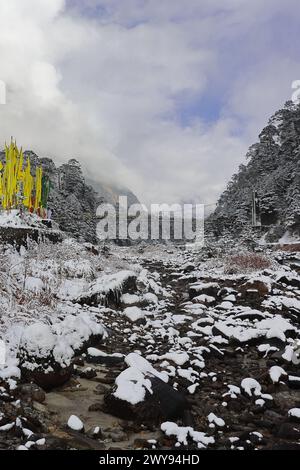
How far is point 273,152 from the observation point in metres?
47.0

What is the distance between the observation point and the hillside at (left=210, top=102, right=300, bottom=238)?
113ft

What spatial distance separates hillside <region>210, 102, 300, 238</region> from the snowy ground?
81.3ft

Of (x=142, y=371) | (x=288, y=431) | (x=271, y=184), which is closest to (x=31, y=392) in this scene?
(x=142, y=371)

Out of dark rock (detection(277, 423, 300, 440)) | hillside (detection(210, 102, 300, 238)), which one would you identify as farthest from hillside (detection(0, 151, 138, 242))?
dark rock (detection(277, 423, 300, 440))

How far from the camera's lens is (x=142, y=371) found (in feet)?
13.6

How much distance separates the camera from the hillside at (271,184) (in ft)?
113

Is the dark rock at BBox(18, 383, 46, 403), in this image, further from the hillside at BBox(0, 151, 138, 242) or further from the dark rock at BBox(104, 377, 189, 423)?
the hillside at BBox(0, 151, 138, 242)

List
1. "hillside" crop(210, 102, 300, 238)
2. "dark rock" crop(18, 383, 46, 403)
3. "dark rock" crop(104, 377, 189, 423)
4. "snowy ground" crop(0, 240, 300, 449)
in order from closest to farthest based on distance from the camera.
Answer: "snowy ground" crop(0, 240, 300, 449) < "dark rock" crop(104, 377, 189, 423) < "dark rock" crop(18, 383, 46, 403) < "hillside" crop(210, 102, 300, 238)

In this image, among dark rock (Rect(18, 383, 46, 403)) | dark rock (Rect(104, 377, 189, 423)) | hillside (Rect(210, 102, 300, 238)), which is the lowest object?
dark rock (Rect(104, 377, 189, 423))

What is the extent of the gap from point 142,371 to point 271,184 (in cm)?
3830

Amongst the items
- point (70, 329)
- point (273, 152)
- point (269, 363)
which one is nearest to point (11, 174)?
point (70, 329)

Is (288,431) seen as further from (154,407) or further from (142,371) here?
(142,371)

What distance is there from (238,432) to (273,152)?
4793 cm

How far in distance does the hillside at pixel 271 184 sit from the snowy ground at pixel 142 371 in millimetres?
24786
